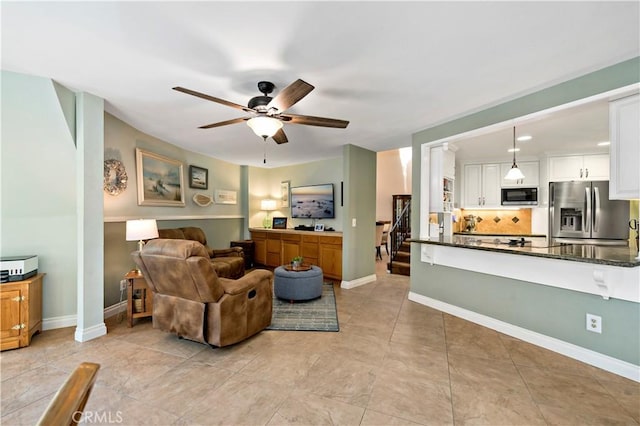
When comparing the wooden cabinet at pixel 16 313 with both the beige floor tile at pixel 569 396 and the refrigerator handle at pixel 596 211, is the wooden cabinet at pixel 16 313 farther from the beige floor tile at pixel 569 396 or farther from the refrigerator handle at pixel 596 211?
the refrigerator handle at pixel 596 211

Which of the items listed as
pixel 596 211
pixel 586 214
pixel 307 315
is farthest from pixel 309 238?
pixel 596 211

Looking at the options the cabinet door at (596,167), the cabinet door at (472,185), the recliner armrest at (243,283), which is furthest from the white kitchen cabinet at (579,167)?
the recliner armrest at (243,283)

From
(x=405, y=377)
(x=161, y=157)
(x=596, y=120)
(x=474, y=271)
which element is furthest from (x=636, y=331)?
(x=161, y=157)

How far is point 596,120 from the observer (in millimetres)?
3203

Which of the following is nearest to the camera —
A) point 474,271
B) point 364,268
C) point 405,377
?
point 405,377

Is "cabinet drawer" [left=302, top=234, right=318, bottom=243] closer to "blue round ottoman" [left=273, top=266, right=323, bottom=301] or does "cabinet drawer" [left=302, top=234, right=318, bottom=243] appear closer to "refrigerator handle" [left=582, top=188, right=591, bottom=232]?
"blue round ottoman" [left=273, top=266, right=323, bottom=301]

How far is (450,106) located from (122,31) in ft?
9.97

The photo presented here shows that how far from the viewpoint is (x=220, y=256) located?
479 centimetres

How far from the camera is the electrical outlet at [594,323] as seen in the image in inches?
90.4

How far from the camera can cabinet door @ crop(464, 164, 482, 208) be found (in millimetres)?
5254

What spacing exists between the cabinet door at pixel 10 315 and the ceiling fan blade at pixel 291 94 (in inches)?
114

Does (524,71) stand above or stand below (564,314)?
above

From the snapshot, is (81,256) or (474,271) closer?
(81,256)

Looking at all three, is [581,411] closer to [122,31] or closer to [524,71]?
[524,71]
